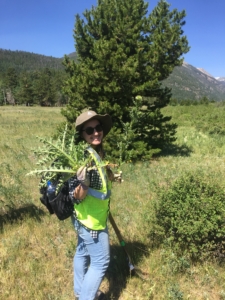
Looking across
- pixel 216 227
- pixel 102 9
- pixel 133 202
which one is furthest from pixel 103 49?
pixel 216 227

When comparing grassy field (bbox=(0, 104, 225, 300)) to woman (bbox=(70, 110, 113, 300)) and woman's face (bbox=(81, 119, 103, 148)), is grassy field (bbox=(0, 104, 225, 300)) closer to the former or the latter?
woman (bbox=(70, 110, 113, 300))

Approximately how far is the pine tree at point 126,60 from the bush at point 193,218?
5.26 m

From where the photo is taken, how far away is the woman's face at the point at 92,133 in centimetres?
245

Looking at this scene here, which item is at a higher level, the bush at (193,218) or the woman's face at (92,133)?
the woman's face at (92,133)

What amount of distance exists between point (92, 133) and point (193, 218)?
1890 millimetres

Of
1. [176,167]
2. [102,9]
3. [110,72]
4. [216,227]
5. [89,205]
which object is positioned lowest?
[176,167]

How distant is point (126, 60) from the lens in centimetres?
913

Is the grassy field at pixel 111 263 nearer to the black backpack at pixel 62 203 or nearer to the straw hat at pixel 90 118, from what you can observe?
the black backpack at pixel 62 203

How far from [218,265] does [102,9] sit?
31.5ft

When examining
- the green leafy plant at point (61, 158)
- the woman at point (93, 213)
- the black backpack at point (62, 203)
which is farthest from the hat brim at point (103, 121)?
the black backpack at point (62, 203)

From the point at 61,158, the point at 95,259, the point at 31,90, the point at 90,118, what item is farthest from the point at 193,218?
the point at 31,90

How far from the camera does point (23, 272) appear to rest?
3.45m

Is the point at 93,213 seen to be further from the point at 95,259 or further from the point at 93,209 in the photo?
the point at 95,259

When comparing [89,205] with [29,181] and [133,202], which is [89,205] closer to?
[133,202]
